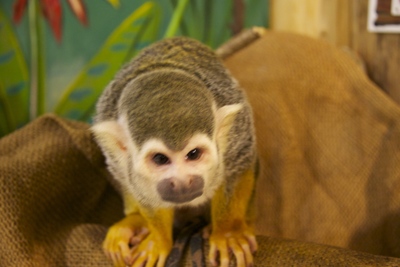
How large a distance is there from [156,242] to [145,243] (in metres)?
0.05

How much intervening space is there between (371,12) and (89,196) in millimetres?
1611

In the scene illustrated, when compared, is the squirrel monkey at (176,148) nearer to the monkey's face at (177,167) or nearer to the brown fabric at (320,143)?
the monkey's face at (177,167)

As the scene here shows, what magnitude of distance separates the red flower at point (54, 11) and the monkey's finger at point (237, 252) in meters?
1.40

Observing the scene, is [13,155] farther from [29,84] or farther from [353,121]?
[353,121]

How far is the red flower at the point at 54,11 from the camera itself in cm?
193

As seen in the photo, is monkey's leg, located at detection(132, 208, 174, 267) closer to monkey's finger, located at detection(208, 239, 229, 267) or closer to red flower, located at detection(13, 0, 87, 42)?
monkey's finger, located at detection(208, 239, 229, 267)

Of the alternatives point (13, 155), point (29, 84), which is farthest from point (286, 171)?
point (29, 84)

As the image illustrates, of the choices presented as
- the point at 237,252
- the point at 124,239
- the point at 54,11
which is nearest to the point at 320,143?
the point at 237,252

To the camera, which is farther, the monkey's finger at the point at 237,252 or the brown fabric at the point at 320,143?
the brown fabric at the point at 320,143

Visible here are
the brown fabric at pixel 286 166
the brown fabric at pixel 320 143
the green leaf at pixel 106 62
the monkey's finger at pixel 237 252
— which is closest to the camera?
the monkey's finger at pixel 237 252

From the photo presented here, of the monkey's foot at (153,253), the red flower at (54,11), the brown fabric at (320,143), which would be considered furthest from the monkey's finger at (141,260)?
the red flower at (54,11)

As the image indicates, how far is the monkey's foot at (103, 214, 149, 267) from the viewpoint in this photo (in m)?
1.25

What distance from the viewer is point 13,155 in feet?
4.73

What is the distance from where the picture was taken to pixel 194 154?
1.04m
